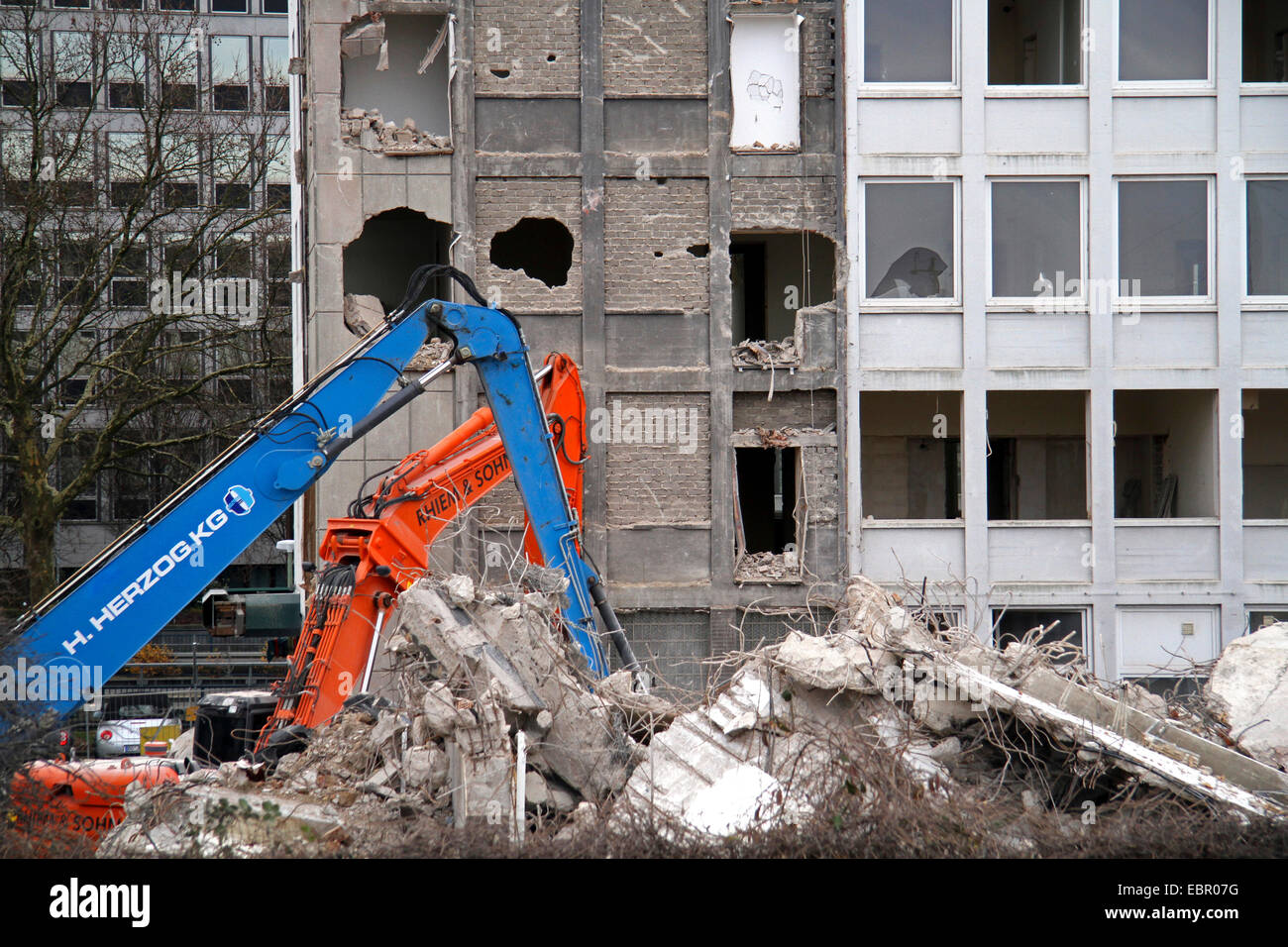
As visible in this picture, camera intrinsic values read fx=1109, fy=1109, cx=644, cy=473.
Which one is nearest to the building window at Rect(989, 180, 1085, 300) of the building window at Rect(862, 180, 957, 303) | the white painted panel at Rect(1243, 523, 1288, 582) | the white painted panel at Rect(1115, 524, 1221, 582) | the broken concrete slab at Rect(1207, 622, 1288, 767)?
the building window at Rect(862, 180, 957, 303)

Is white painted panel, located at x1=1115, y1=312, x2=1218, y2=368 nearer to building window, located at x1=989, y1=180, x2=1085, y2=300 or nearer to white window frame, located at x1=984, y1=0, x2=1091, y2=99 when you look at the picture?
building window, located at x1=989, y1=180, x2=1085, y2=300

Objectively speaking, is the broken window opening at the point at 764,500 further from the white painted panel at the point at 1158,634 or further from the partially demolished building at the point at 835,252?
the white painted panel at the point at 1158,634

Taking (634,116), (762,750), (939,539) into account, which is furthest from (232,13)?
(762,750)

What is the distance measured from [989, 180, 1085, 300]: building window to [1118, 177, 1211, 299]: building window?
72 cm

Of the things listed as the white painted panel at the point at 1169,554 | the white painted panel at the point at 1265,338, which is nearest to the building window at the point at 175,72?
the white painted panel at the point at 1169,554

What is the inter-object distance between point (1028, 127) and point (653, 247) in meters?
5.59

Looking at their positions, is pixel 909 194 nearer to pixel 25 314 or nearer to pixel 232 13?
pixel 25 314

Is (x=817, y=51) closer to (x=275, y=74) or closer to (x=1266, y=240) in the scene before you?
(x=1266, y=240)

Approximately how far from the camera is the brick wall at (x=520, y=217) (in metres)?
15.2

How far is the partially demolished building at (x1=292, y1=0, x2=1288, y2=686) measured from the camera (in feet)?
49.9

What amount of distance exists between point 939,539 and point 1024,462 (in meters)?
3.02

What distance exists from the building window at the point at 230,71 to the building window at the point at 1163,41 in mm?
23165

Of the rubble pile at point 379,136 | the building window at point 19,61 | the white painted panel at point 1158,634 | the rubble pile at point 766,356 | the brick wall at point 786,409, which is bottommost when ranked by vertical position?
the white painted panel at point 1158,634

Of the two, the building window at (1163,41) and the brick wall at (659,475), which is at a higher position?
the building window at (1163,41)
